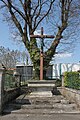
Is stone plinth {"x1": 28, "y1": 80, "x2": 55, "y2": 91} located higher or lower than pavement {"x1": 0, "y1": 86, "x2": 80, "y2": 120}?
higher

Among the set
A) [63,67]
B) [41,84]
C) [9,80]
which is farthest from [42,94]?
[63,67]

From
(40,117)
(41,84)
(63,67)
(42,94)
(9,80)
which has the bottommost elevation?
(40,117)

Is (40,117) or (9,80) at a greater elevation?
(9,80)

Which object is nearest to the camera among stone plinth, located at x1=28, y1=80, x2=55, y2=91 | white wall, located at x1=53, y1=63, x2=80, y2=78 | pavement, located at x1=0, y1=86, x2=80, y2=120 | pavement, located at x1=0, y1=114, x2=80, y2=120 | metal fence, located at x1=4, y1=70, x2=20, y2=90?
pavement, located at x1=0, y1=114, x2=80, y2=120

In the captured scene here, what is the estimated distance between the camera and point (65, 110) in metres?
10.2

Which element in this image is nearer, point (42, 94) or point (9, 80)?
point (42, 94)

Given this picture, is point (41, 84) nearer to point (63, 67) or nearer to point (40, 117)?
point (40, 117)

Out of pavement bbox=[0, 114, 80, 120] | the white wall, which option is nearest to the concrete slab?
pavement bbox=[0, 114, 80, 120]

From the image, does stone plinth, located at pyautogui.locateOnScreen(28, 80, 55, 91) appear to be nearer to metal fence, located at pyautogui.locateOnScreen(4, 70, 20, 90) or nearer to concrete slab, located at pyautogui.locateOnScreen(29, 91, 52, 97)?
concrete slab, located at pyautogui.locateOnScreen(29, 91, 52, 97)

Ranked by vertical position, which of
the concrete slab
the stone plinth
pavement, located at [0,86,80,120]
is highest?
the stone plinth

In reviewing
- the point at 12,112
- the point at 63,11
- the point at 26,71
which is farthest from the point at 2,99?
the point at 26,71

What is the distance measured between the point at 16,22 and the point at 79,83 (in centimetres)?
888

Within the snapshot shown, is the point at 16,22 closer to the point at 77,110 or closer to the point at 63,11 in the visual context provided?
the point at 63,11

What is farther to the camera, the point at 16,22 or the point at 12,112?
the point at 16,22
